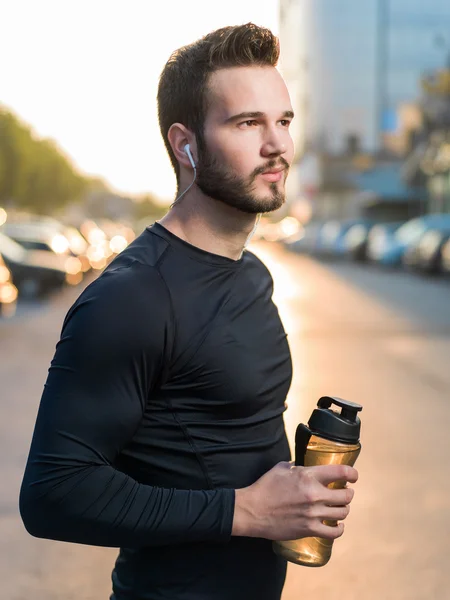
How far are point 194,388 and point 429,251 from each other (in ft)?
88.8

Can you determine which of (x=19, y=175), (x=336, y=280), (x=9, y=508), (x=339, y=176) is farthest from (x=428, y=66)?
(x=9, y=508)

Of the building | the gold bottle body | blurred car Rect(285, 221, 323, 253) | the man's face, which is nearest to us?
the gold bottle body

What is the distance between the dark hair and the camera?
2.03 m

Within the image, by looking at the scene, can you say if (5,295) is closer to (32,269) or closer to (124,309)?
(32,269)

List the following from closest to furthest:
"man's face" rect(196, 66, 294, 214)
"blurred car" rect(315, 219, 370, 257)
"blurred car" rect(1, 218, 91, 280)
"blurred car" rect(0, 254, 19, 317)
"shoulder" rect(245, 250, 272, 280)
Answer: "man's face" rect(196, 66, 294, 214) → "shoulder" rect(245, 250, 272, 280) → "blurred car" rect(0, 254, 19, 317) → "blurred car" rect(1, 218, 91, 280) → "blurred car" rect(315, 219, 370, 257)

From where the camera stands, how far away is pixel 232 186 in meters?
2.06

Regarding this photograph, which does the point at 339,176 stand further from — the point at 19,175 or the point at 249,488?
the point at 249,488

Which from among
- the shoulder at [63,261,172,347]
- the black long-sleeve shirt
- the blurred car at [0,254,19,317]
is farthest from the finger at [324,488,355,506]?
the blurred car at [0,254,19,317]

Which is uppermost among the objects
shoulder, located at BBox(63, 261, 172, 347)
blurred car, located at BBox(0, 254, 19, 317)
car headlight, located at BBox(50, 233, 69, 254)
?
car headlight, located at BBox(50, 233, 69, 254)

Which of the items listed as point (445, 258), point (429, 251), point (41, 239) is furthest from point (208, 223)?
point (429, 251)

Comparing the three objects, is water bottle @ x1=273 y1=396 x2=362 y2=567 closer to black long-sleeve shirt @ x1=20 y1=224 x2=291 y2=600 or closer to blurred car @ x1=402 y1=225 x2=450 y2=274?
black long-sleeve shirt @ x1=20 y1=224 x2=291 y2=600

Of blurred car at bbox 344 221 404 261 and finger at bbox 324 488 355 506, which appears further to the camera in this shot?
blurred car at bbox 344 221 404 261

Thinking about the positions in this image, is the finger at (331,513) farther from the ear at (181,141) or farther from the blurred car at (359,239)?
the blurred car at (359,239)

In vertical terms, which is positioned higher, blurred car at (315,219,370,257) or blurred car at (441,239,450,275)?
blurred car at (315,219,370,257)
